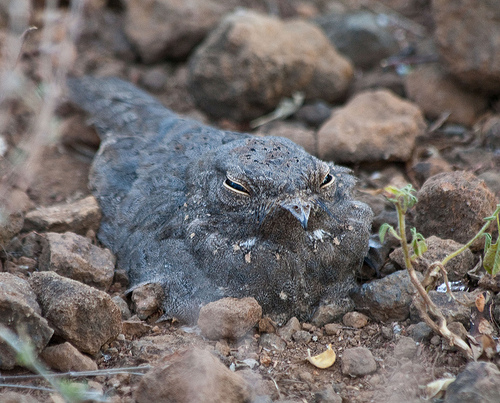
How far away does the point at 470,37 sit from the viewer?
5.84m

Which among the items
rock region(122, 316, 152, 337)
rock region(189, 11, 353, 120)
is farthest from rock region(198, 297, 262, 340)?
rock region(189, 11, 353, 120)

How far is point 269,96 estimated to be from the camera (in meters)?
6.53

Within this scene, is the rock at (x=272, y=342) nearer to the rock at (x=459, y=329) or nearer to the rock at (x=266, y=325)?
the rock at (x=266, y=325)

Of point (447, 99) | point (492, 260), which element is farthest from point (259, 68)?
point (492, 260)

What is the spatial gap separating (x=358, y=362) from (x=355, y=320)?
502mm

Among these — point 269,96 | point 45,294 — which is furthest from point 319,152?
point 45,294

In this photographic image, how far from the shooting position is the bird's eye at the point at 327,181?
150 inches

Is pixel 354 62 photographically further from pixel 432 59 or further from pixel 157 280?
pixel 157 280

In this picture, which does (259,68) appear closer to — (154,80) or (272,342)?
(154,80)

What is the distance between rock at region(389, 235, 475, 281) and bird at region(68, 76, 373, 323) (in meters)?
0.39

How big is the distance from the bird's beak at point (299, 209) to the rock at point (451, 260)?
93 centimetres

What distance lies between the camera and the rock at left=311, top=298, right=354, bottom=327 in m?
3.85

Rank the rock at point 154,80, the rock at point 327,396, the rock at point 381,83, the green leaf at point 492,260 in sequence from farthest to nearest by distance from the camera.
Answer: the rock at point 154,80 → the rock at point 381,83 → the green leaf at point 492,260 → the rock at point 327,396

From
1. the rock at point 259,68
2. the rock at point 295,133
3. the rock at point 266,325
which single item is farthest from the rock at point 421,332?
the rock at point 259,68
